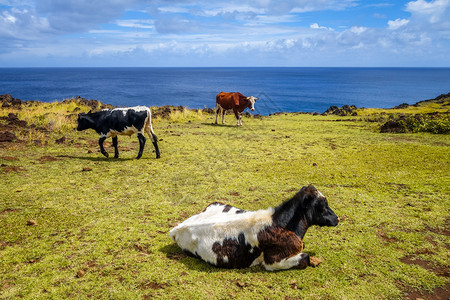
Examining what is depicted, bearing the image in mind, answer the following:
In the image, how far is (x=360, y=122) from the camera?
69.2 ft

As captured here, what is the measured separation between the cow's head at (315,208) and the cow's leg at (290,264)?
622mm

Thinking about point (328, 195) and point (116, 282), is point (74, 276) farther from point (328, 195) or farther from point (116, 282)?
point (328, 195)

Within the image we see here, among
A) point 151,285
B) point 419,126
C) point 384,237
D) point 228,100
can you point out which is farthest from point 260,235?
point 228,100

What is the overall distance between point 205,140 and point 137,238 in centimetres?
956

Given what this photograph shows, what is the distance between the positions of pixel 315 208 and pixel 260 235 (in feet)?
3.38

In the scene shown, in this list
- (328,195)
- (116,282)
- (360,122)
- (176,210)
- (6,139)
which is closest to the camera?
(116,282)

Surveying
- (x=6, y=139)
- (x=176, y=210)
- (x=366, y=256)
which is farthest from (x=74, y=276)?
(x=6, y=139)

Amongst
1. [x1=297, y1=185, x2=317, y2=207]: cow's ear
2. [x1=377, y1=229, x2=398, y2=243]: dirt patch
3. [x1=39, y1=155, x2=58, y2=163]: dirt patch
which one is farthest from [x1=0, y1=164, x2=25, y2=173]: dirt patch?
[x1=377, y1=229, x2=398, y2=243]: dirt patch

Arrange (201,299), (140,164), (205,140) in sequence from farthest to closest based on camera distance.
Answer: (205,140) → (140,164) → (201,299)

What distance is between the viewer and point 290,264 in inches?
179

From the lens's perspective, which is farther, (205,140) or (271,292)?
(205,140)

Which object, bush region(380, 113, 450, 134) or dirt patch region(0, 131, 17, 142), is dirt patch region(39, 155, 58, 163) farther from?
bush region(380, 113, 450, 134)

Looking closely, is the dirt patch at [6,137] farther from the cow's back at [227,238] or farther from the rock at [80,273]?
the cow's back at [227,238]

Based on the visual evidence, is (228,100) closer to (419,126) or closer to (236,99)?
(236,99)
